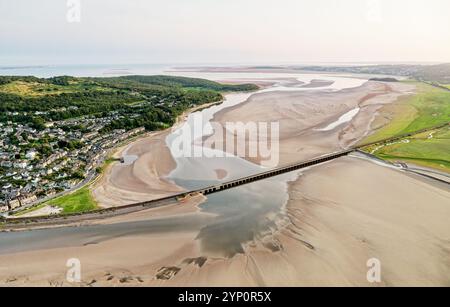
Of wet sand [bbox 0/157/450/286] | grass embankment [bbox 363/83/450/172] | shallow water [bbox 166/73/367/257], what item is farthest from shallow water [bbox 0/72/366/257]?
grass embankment [bbox 363/83/450/172]

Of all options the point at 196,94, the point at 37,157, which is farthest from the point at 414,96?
the point at 37,157

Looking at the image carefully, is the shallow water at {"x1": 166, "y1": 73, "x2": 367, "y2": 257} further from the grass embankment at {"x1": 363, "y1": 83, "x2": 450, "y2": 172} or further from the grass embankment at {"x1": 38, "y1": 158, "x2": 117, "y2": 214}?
the grass embankment at {"x1": 363, "y1": 83, "x2": 450, "y2": 172}

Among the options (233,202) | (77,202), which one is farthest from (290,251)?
(77,202)

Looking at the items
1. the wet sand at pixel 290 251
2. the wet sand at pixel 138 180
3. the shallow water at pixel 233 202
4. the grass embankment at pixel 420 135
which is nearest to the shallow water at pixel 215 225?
the shallow water at pixel 233 202

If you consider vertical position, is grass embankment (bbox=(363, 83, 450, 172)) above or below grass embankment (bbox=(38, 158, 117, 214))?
above

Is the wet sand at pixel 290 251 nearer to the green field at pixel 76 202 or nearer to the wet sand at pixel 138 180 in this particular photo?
the wet sand at pixel 138 180
